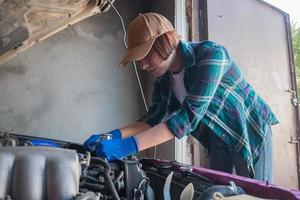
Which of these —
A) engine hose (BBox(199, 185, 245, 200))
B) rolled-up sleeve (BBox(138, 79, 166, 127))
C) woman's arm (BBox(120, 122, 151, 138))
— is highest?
rolled-up sleeve (BBox(138, 79, 166, 127))

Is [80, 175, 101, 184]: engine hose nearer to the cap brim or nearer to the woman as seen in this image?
the woman

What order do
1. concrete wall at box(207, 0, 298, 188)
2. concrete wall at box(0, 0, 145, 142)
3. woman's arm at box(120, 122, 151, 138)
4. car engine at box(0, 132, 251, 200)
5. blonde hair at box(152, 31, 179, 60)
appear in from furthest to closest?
1. concrete wall at box(207, 0, 298, 188)
2. concrete wall at box(0, 0, 145, 142)
3. woman's arm at box(120, 122, 151, 138)
4. blonde hair at box(152, 31, 179, 60)
5. car engine at box(0, 132, 251, 200)

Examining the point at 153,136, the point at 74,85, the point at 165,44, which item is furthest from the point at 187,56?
the point at 74,85

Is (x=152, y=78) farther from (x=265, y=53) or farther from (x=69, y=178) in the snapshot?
(x=69, y=178)

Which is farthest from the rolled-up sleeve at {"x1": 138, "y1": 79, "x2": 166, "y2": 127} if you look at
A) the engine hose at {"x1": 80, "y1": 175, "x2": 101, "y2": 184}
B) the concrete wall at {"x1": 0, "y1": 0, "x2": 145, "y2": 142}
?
the concrete wall at {"x1": 0, "y1": 0, "x2": 145, "y2": 142}

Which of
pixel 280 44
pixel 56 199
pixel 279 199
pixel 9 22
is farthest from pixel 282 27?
pixel 56 199

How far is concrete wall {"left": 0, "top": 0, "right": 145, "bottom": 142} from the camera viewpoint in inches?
112

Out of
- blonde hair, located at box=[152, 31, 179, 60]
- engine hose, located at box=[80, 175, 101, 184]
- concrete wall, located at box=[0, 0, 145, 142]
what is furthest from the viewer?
concrete wall, located at box=[0, 0, 145, 142]

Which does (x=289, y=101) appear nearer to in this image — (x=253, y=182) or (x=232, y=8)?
(x=232, y=8)

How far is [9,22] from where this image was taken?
1649 millimetres

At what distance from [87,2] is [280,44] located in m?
2.18

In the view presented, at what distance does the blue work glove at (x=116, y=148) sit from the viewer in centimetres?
108

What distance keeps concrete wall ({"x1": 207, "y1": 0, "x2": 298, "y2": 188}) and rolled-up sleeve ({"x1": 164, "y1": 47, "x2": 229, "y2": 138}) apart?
5.32 feet

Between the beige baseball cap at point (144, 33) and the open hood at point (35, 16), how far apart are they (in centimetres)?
57
